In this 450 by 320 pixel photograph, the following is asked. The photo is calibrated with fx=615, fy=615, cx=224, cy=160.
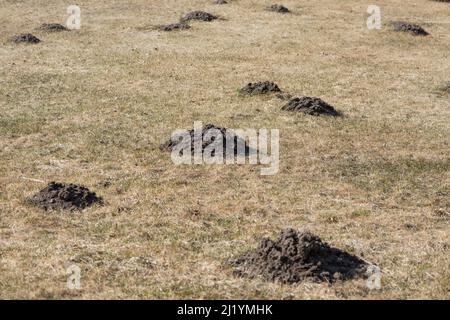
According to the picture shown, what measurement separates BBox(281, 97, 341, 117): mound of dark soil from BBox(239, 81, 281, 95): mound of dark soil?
1903 mm

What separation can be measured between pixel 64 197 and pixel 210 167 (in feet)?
14.8

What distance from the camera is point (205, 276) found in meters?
11.4

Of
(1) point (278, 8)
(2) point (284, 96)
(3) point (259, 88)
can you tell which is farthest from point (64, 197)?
(1) point (278, 8)

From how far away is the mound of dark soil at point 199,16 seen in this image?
4166cm

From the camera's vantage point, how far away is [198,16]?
41.9m

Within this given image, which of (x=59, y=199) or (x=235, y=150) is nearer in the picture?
(x=59, y=199)

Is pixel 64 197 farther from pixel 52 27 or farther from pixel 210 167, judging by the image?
pixel 52 27

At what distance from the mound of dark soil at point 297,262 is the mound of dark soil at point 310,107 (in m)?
11.2

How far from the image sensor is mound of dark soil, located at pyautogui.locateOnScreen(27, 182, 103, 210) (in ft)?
47.4

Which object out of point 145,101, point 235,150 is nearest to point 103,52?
point 145,101

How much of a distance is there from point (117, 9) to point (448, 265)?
3754 centimetres

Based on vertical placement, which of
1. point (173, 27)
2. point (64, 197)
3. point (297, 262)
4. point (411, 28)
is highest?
point (297, 262)

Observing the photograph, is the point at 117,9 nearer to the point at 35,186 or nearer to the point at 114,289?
the point at 35,186

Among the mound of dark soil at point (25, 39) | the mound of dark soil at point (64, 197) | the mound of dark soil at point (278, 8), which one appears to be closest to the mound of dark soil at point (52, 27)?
the mound of dark soil at point (25, 39)
